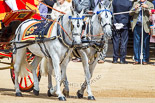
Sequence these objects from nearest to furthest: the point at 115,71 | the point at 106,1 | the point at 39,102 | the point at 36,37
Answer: the point at 39,102, the point at 36,37, the point at 106,1, the point at 115,71

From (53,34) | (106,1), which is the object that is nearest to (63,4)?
(106,1)

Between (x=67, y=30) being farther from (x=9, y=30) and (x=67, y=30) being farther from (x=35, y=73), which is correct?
(x=9, y=30)

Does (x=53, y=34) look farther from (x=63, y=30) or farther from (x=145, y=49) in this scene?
(x=145, y=49)

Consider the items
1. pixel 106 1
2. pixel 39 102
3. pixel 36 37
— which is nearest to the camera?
pixel 39 102

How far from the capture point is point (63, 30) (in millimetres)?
11875

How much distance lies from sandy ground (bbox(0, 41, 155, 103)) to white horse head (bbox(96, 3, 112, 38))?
1456 millimetres

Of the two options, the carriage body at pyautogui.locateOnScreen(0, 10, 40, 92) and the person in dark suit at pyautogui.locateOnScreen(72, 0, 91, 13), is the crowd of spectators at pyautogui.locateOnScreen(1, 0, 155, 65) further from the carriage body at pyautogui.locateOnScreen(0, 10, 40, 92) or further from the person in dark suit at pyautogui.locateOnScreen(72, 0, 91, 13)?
the carriage body at pyautogui.locateOnScreen(0, 10, 40, 92)

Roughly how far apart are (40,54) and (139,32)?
272 inches

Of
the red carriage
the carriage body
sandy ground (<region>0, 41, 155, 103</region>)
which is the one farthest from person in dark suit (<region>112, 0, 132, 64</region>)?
the carriage body

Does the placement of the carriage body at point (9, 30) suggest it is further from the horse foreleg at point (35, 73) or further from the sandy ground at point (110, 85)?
the sandy ground at point (110, 85)

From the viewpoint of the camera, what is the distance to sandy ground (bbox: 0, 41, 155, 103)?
12228 millimetres

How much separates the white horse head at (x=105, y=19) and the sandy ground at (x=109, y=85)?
1.46 meters

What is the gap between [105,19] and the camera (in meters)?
12.2

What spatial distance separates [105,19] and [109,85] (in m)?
3.28
